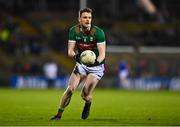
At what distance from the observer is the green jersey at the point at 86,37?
15339 mm

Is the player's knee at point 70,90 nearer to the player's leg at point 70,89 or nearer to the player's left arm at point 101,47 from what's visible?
the player's leg at point 70,89

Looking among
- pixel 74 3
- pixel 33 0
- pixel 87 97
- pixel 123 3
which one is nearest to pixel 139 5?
pixel 123 3

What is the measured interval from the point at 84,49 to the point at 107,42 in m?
26.9

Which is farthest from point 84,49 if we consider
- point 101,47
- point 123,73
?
point 123,73

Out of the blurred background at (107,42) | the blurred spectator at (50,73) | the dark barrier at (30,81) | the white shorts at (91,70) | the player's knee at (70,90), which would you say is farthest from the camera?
the blurred spectator at (50,73)

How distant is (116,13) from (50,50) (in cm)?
601

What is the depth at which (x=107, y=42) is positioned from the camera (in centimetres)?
4234

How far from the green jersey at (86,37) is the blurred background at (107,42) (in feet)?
76.8

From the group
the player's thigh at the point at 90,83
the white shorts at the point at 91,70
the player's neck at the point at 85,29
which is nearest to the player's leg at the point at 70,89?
the white shorts at the point at 91,70

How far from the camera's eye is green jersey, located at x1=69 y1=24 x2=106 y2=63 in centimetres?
1534

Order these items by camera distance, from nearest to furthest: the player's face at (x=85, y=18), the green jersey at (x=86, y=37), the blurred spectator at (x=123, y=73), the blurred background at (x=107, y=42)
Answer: the player's face at (x=85, y=18)
the green jersey at (x=86, y=37)
the blurred spectator at (x=123, y=73)
the blurred background at (x=107, y=42)

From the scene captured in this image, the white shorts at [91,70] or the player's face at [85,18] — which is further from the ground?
the player's face at [85,18]

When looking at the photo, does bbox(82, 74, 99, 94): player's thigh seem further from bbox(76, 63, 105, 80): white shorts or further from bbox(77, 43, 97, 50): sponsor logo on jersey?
bbox(77, 43, 97, 50): sponsor logo on jersey

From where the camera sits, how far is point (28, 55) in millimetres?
41531
